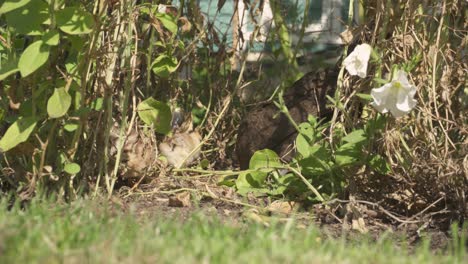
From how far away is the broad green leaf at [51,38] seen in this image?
3.73 m

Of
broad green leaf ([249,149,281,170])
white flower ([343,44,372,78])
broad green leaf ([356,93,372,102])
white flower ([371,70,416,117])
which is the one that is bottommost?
broad green leaf ([249,149,281,170])

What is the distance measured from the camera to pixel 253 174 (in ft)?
16.1

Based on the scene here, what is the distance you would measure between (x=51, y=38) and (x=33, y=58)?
0.11m

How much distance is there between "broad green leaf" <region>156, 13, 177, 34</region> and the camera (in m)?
4.55

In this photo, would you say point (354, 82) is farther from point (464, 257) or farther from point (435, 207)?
point (464, 257)

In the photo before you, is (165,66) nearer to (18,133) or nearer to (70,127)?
(70,127)

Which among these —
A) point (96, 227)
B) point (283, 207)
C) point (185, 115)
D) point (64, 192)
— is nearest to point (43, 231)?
point (96, 227)

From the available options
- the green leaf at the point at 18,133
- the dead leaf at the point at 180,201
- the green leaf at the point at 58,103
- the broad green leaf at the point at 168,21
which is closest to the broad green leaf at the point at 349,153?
the dead leaf at the point at 180,201

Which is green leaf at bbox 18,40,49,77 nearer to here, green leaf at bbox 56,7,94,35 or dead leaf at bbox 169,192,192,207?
green leaf at bbox 56,7,94,35

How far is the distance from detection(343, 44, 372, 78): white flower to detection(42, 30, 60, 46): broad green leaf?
1299mm

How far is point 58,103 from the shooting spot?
152 inches

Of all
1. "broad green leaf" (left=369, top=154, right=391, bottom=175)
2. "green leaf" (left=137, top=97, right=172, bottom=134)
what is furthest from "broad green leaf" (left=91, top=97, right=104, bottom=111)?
"broad green leaf" (left=369, top=154, right=391, bottom=175)

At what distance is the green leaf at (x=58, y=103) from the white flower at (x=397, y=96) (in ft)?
4.39

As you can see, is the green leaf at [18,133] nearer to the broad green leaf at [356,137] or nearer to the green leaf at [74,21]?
the green leaf at [74,21]
